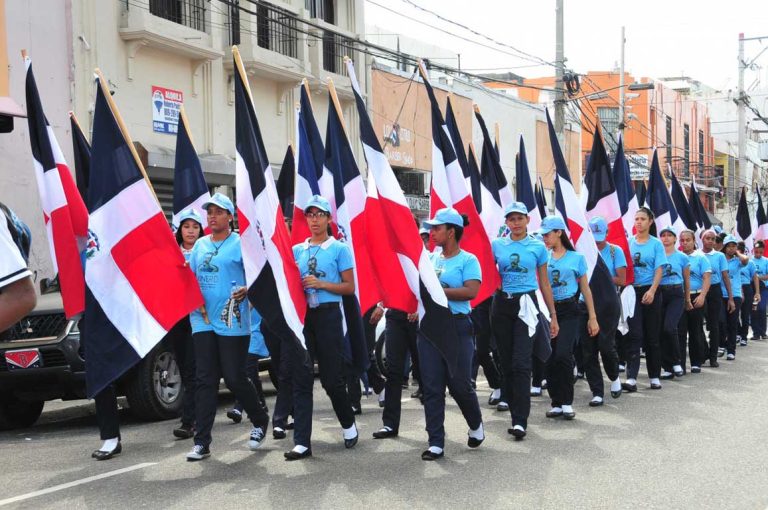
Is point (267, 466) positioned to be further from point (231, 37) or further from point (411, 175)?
point (411, 175)

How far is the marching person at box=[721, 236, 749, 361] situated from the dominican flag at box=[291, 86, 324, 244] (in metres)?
7.64

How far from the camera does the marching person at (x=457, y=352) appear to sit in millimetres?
7719

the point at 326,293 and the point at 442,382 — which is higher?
the point at 326,293

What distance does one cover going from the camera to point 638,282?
12344 mm

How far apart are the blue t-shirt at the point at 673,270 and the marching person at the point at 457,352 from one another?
549 cm

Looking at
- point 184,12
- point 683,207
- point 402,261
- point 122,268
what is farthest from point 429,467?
point 184,12

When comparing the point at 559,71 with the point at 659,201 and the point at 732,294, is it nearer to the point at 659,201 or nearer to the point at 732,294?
the point at 659,201

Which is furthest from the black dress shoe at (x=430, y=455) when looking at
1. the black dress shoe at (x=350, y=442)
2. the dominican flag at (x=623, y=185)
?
the dominican flag at (x=623, y=185)

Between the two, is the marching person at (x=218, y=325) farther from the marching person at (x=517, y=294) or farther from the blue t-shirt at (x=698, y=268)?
the blue t-shirt at (x=698, y=268)

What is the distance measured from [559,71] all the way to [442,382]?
18248mm

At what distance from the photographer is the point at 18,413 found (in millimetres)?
10352

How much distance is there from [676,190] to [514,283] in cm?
957

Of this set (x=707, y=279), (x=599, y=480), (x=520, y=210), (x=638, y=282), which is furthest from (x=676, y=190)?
(x=599, y=480)

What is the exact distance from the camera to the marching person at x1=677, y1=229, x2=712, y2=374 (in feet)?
45.6
